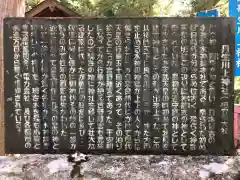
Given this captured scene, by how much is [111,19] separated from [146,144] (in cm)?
130

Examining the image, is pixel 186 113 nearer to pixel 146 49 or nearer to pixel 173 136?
pixel 173 136

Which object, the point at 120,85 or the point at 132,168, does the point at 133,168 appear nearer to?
the point at 132,168

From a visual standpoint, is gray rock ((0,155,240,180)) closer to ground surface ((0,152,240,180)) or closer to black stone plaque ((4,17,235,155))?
ground surface ((0,152,240,180))

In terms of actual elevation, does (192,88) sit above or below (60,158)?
above

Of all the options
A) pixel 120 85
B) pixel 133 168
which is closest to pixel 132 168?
pixel 133 168

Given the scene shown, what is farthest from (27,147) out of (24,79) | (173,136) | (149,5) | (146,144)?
(149,5)

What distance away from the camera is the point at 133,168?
12.5 ft

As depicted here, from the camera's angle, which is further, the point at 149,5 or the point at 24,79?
the point at 149,5

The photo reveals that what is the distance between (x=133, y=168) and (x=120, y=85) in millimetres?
853

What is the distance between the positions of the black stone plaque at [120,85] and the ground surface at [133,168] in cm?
13

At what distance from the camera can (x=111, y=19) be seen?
3.77m

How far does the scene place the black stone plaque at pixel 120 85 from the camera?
12.2 ft

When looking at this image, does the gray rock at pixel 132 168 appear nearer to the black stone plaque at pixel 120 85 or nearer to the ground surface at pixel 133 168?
the ground surface at pixel 133 168

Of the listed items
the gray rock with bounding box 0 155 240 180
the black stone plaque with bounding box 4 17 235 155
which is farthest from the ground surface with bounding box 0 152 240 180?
the black stone plaque with bounding box 4 17 235 155
